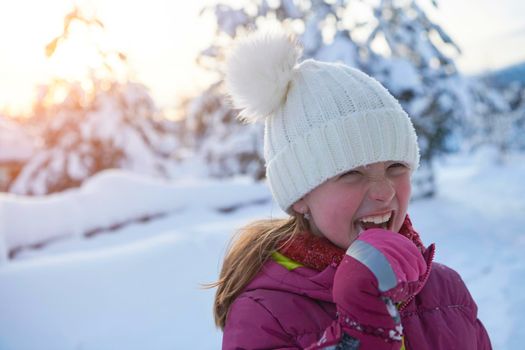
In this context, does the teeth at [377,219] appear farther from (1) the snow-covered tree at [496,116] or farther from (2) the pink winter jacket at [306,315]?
(1) the snow-covered tree at [496,116]

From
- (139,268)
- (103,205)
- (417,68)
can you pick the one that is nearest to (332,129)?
(139,268)

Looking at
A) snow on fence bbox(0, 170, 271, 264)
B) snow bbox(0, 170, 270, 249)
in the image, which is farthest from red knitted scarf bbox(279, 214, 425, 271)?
snow bbox(0, 170, 270, 249)

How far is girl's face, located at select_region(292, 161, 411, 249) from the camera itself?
51.1 inches

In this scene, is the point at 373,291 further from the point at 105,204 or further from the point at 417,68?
the point at 417,68

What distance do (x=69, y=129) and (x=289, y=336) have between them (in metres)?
14.0

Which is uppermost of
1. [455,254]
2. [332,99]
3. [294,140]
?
[332,99]

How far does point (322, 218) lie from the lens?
1.38 m

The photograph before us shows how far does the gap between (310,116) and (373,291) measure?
615 millimetres

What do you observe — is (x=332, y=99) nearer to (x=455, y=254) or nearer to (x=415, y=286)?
(x=415, y=286)

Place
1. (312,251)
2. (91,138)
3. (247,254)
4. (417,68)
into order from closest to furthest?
(312,251) → (247,254) → (417,68) → (91,138)

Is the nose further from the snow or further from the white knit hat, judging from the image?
the snow

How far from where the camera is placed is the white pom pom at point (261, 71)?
1517 millimetres

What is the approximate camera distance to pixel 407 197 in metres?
1.36

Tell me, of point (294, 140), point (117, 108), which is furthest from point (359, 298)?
point (117, 108)
